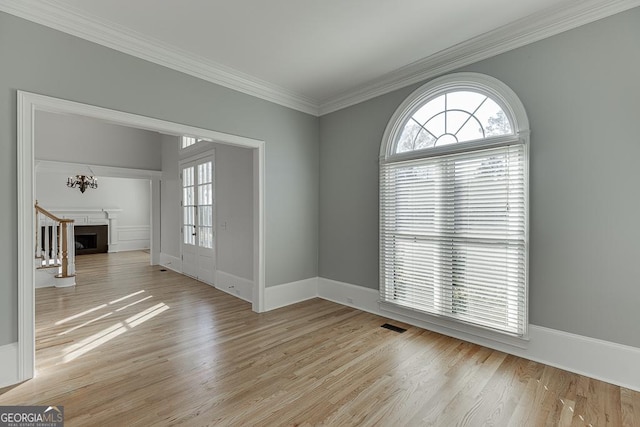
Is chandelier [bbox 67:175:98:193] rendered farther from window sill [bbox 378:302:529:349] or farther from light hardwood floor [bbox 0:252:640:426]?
window sill [bbox 378:302:529:349]

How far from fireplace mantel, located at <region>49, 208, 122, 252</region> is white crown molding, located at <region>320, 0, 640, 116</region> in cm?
942

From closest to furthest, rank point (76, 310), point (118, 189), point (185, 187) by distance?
point (76, 310)
point (185, 187)
point (118, 189)

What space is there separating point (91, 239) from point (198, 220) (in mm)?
5996

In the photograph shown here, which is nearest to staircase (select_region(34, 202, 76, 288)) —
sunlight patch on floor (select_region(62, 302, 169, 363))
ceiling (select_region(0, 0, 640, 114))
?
sunlight patch on floor (select_region(62, 302, 169, 363))

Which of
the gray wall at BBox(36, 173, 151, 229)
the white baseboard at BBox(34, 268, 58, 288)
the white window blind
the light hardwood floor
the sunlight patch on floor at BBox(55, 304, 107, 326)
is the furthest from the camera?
the gray wall at BBox(36, 173, 151, 229)

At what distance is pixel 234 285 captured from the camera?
465 cm

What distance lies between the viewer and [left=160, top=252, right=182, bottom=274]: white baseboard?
631 centimetres

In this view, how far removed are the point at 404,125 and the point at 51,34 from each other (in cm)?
341

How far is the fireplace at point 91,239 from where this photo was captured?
29.5 ft

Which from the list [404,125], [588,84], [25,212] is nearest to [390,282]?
[404,125]

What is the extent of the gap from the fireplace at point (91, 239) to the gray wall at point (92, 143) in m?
4.15

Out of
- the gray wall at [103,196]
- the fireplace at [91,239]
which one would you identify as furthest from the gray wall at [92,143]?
the fireplace at [91,239]

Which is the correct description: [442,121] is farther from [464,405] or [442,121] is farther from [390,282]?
[464,405]

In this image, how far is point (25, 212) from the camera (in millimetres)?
2264
